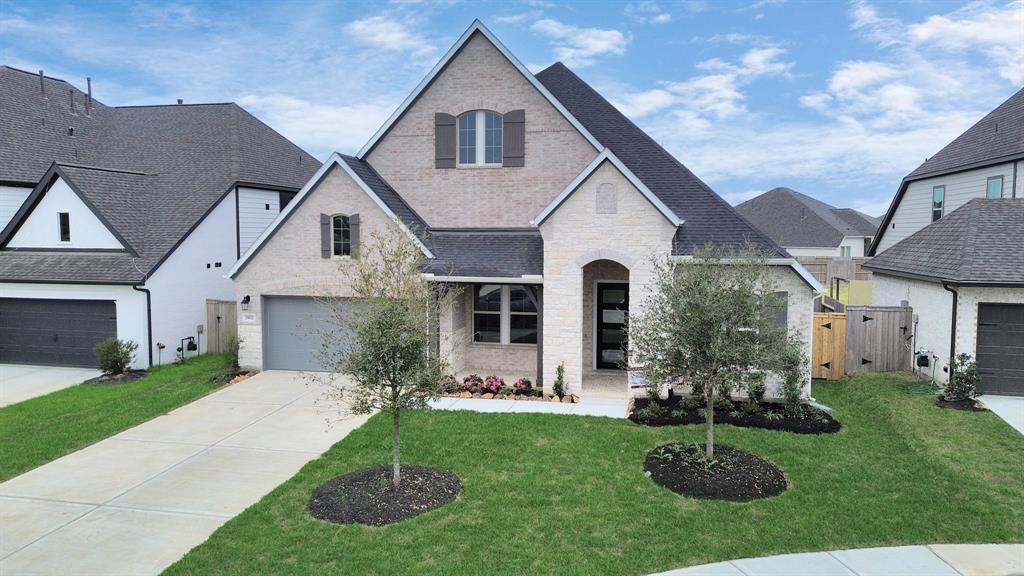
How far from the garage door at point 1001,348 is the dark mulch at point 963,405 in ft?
4.35

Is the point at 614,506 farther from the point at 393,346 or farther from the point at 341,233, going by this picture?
the point at 341,233

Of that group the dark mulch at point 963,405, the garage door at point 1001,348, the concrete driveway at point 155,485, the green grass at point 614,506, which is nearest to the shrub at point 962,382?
the dark mulch at point 963,405

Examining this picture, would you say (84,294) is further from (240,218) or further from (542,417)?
(542,417)

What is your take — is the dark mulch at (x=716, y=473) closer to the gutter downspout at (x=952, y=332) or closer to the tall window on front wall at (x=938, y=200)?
the gutter downspout at (x=952, y=332)

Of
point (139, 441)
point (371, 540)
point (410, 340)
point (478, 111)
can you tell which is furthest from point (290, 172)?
point (371, 540)

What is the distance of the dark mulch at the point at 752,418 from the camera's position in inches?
509

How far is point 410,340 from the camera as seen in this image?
372 inches

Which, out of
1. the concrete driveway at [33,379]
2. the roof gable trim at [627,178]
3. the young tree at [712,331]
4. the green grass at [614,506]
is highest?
the roof gable trim at [627,178]

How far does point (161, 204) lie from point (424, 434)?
1446 centimetres

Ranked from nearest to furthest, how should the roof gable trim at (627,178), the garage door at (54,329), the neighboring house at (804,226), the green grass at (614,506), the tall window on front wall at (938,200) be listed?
the green grass at (614,506) → the roof gable trim at (627,178) → the garage door at (54,329) → the tall window on front wall at (938,200) → the neighboring house at (804,226)

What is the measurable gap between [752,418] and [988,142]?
17.2 meters

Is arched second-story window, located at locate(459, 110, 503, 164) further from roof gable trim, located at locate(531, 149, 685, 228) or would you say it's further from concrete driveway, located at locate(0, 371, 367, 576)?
concrete driveway, located at locate(0, 371, 367, 576)

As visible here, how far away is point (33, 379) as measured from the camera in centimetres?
1823

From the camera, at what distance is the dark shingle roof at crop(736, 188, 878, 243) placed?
175 ft
